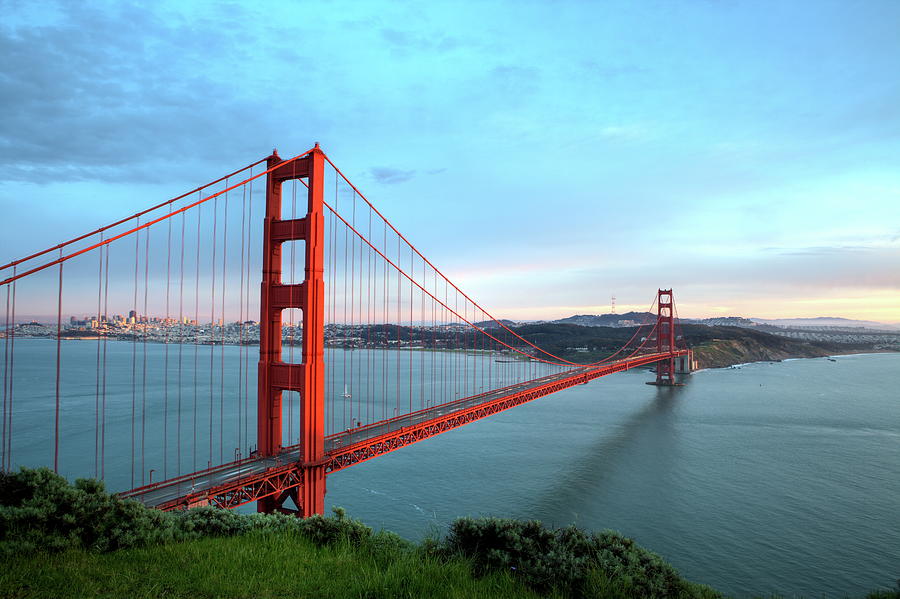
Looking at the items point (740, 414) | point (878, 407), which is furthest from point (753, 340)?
point (740, 414)

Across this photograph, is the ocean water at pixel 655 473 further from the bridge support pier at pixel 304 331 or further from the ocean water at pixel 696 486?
the bridge support pier at pixel 304 331

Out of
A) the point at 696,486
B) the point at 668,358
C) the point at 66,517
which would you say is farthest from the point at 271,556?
the point at 668,358

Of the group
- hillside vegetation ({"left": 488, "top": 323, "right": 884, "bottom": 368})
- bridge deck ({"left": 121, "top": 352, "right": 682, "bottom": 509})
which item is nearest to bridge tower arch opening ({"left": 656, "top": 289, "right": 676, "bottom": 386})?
hillside vegetation ({"left": 488, "top": 323, "right": 884, "bottom": 368})

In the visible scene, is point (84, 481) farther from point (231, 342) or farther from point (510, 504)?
point (231, 342)

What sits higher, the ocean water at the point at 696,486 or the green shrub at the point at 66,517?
the green shrub at the point at 66,517

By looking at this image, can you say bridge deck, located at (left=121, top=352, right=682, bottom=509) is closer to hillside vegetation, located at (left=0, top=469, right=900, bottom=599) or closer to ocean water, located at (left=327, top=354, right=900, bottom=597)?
ocean water, located at (left=327, top=354, right=900, bottom=597)

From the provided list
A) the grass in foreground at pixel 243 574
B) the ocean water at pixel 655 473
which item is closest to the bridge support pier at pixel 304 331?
the ocean water at pixel 655 473
